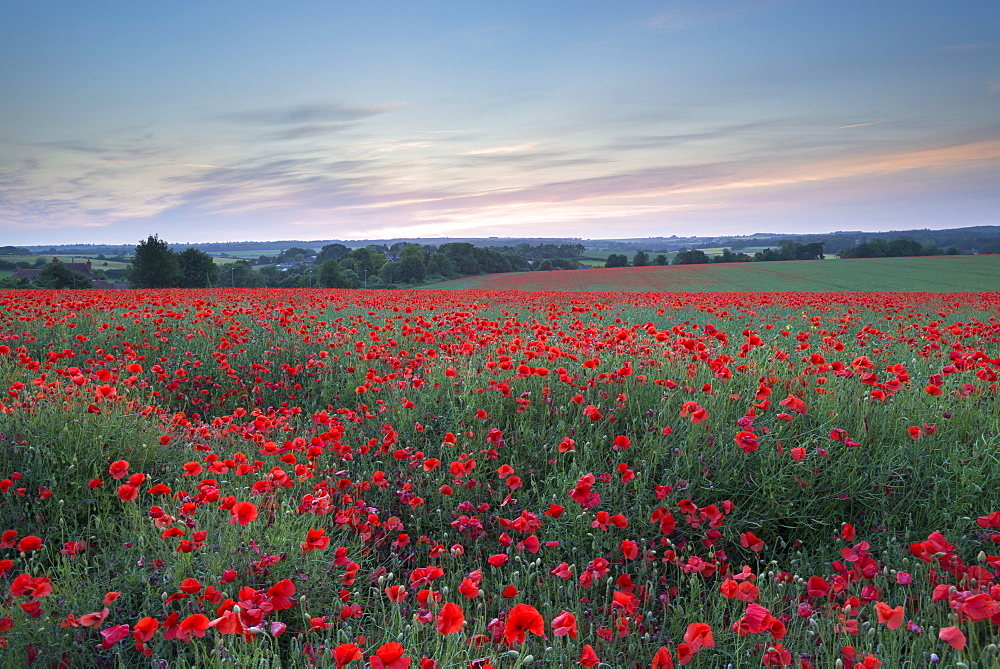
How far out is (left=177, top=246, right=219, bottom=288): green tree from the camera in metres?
59.1

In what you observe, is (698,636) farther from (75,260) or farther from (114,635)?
(75,260)

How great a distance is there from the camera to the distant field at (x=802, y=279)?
3441 cm

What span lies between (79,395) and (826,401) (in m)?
5.91

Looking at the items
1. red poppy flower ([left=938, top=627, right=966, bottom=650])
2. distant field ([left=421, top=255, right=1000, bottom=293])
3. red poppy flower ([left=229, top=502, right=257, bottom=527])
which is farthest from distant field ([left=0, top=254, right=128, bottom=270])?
red poppy flower ([left=938, top=627, right=966, bottom=650])

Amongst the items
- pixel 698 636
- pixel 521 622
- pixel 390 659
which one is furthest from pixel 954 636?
pixel 390 659

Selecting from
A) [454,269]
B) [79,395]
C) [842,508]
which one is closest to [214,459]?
[79,395]

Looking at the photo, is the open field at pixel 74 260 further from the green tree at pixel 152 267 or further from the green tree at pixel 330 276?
the green tree at pixel 330 276

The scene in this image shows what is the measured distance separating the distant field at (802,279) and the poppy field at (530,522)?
27868 millimetres

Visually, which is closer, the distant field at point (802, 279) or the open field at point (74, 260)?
the distant field at point (802, 279)

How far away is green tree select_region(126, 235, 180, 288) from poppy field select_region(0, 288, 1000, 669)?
181 feet

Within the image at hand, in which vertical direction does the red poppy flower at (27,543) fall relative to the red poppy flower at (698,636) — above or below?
above

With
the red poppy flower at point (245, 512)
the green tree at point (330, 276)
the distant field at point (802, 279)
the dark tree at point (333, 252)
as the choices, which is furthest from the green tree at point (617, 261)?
the red poppy flower at point (245, 512)

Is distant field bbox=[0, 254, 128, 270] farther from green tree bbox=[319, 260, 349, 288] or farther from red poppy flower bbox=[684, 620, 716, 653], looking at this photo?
red poppy flower bbox=[684, 620, 716, 653]

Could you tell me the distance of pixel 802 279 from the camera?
40594 mm
